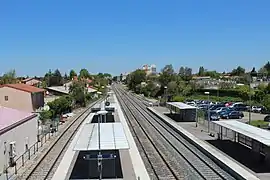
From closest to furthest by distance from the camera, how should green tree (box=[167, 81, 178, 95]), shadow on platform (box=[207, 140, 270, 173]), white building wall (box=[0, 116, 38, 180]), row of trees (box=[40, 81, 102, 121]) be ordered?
white building wall (box=[0, 116, 38, 180]) → shadow on platform (box=[207, 140, 270, 173]) → row of trees (box=[40, 81, 102, 121]) → green tree (box=[167, 81, 178, 95])

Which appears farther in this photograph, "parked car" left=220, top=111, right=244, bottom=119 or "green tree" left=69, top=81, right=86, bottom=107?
"green tree" left=69, top=81, right=86, bottom=107

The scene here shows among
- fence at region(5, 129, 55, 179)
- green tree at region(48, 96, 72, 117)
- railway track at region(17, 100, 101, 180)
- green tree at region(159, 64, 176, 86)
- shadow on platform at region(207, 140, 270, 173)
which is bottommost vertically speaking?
railway track at region(17, 100, 101, 180)

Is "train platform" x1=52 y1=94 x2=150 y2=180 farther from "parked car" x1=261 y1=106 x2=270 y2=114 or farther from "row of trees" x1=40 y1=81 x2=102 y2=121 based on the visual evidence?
"parked car" x1=261 y1=106 x2=270 y2=114

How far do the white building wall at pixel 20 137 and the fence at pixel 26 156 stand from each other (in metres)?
0.27

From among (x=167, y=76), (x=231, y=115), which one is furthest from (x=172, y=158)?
(x=167, y=76)

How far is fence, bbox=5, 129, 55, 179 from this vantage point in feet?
70.1

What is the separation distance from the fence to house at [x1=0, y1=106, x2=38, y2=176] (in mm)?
229

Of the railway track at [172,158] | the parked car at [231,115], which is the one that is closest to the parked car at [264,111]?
the parked car at [231,115]

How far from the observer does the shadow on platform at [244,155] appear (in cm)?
2156

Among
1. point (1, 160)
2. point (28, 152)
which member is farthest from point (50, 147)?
point (1, 160)

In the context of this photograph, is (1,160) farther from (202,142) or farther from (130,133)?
(130,133)

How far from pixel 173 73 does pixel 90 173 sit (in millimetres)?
84477

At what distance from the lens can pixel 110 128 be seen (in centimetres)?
2539

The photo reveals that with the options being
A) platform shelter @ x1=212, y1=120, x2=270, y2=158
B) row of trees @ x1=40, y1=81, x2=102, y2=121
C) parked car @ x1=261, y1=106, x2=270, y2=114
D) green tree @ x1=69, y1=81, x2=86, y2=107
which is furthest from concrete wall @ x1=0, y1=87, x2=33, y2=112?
platform shelter @ x1=212, y1=120, x2=270, y2=158
